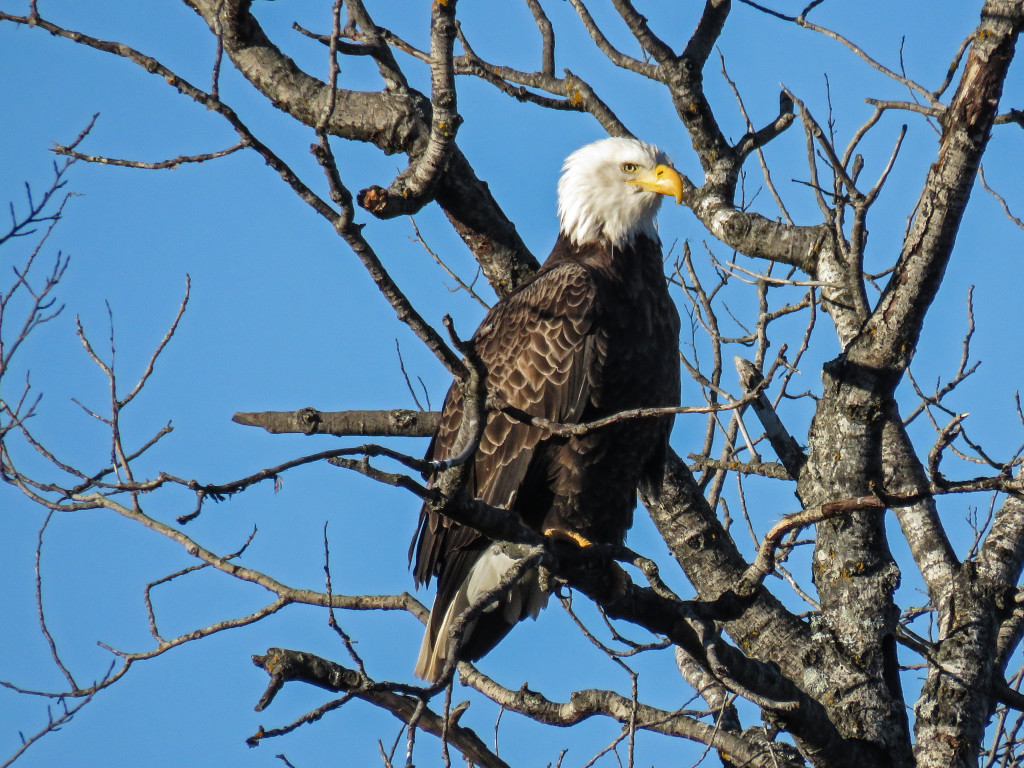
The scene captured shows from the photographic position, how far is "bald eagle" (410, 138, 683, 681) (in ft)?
14.5

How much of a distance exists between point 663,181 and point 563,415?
4.58ft

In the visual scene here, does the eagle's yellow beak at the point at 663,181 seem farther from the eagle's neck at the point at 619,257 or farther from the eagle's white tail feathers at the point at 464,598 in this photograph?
the eagle's white tail feathers at the point at 464,598

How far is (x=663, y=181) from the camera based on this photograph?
5078 millimetres

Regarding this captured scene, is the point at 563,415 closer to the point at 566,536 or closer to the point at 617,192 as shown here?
the point at 566,536

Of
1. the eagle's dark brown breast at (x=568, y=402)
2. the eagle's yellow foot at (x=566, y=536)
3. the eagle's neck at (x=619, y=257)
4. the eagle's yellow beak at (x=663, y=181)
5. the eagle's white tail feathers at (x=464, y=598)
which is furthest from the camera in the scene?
the eagle's yellow beak at (x=663, y=181)

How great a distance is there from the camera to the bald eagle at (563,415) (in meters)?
4.41

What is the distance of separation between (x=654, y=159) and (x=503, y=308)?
115cm

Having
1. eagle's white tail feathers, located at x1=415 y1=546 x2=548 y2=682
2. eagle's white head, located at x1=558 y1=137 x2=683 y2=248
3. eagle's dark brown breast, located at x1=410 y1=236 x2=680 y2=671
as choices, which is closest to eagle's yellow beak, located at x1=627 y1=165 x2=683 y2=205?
eagle's white head, located at x1=558 y1=137 x2=683 y2=248

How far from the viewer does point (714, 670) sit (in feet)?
9.98

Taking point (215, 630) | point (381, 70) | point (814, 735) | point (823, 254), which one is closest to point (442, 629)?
point (215, 630)

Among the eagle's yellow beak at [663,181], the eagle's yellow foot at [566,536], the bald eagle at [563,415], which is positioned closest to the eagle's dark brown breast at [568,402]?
the bald eagle at [563,415]

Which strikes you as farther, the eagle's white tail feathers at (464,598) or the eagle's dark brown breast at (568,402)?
the eagle's white tail feathers at (464,598)

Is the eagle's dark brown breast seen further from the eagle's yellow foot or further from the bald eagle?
the eagle's yellow foot

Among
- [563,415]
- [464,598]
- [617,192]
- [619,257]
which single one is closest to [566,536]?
[563,415]
